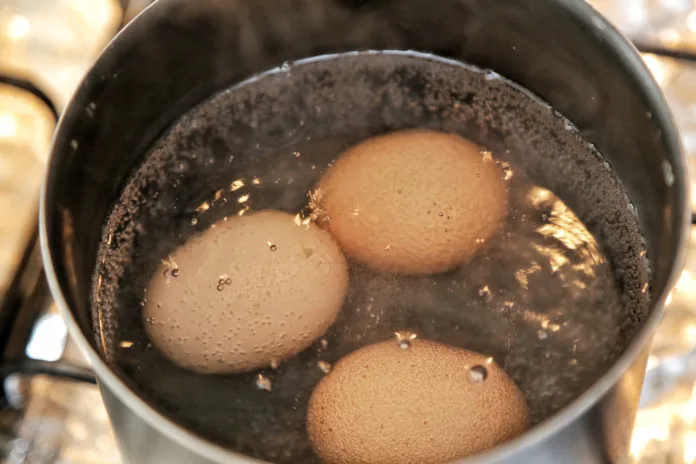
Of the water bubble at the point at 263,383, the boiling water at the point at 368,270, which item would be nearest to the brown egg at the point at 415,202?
the boiling water at the point at 368,270

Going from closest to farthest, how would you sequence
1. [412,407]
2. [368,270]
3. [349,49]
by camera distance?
[412,407] < [368,270] < [349,49]

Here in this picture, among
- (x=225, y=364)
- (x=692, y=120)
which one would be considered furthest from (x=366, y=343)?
(x=692, y=120)

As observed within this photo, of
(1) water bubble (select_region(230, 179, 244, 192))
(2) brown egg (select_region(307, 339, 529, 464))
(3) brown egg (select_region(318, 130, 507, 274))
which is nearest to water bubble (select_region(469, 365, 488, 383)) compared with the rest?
(2) brown egg (select_region(307, 339, 529, 464))

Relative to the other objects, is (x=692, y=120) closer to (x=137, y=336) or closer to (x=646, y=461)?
(x=646, y=461)

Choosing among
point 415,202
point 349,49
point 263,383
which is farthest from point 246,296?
point 349,49

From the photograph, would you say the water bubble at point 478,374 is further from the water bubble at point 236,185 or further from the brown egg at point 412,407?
the water bubble at point 236,185

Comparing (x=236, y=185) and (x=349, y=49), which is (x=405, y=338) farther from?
(x=349, y=49)
